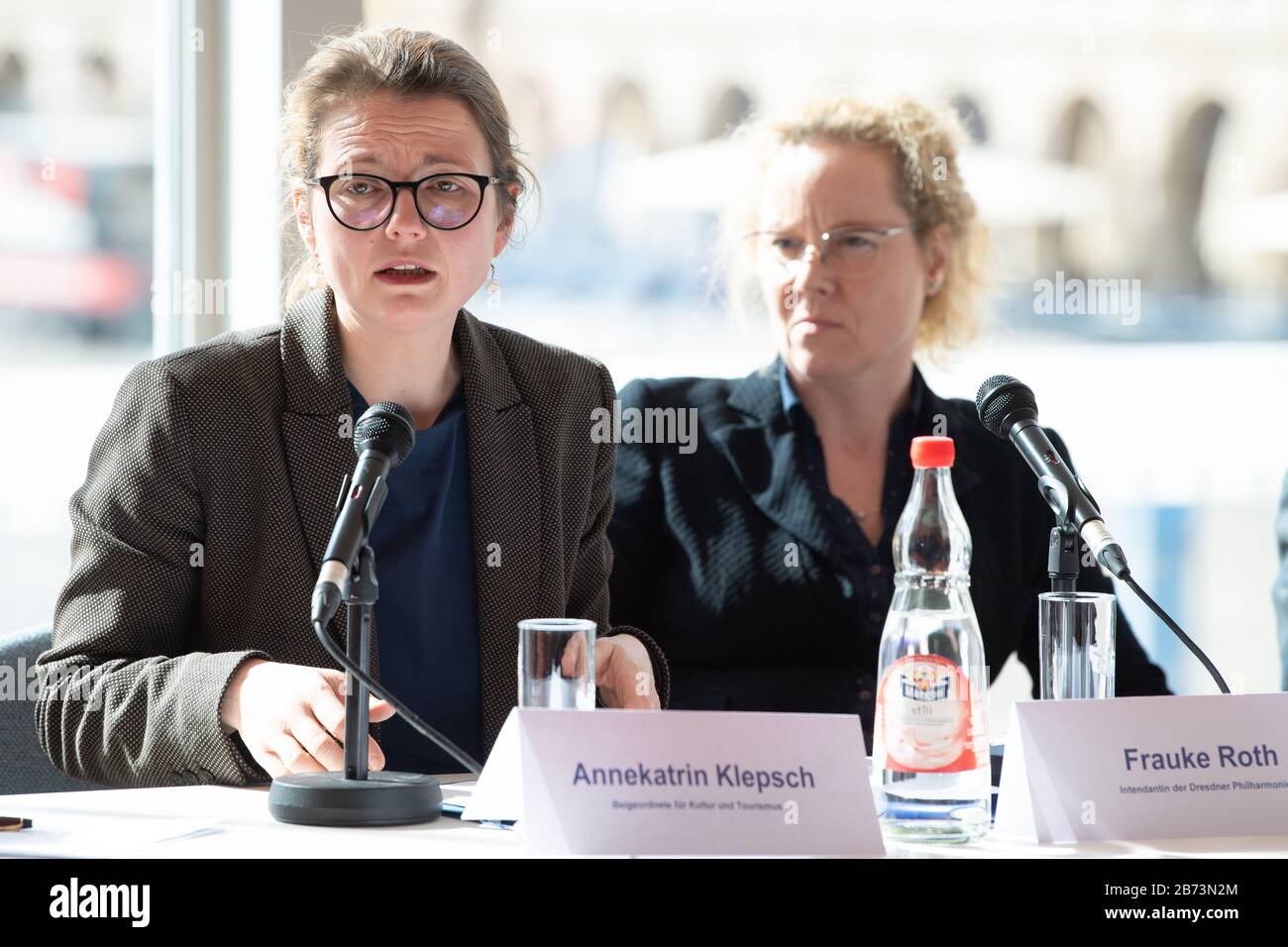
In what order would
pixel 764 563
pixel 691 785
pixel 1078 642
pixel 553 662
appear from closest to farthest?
pixel 691 785 < pixel 553 662 < pixel 1078 642 < pixel 764 563

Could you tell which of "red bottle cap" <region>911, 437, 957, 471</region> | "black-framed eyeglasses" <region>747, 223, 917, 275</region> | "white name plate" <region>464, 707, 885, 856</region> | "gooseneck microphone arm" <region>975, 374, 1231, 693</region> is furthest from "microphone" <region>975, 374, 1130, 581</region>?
"black-framed eyeglasses" <region>747, 223, 917, 275</region>

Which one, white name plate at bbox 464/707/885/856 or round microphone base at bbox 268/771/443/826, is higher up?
white name plate at bbox 464/707/885/856

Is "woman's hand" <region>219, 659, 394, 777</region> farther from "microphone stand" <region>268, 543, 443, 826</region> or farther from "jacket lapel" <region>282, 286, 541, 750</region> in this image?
"jacket lapel" <region>282, 286, 541, 750</region>

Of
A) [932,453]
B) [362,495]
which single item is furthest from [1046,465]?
[362,495]

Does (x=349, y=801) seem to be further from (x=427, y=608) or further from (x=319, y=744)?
(x=427, y=608)

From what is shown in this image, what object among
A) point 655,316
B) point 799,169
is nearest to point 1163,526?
point 655,316

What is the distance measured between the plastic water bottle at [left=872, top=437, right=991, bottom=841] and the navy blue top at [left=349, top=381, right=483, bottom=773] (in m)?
A: 0.62

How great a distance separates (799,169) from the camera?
2234 millimetres

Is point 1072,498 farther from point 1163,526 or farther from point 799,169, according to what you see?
point 1163,526

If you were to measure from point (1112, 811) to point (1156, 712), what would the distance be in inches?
3.0

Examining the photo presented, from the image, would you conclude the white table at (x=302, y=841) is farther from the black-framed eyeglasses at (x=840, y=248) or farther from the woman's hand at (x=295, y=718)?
the black-framed eyeglasses at (x=840, y=248)

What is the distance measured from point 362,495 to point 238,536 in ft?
1.72

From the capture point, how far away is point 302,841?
1.03 metres

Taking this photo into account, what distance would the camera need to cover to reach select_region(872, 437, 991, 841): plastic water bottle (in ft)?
3.41
